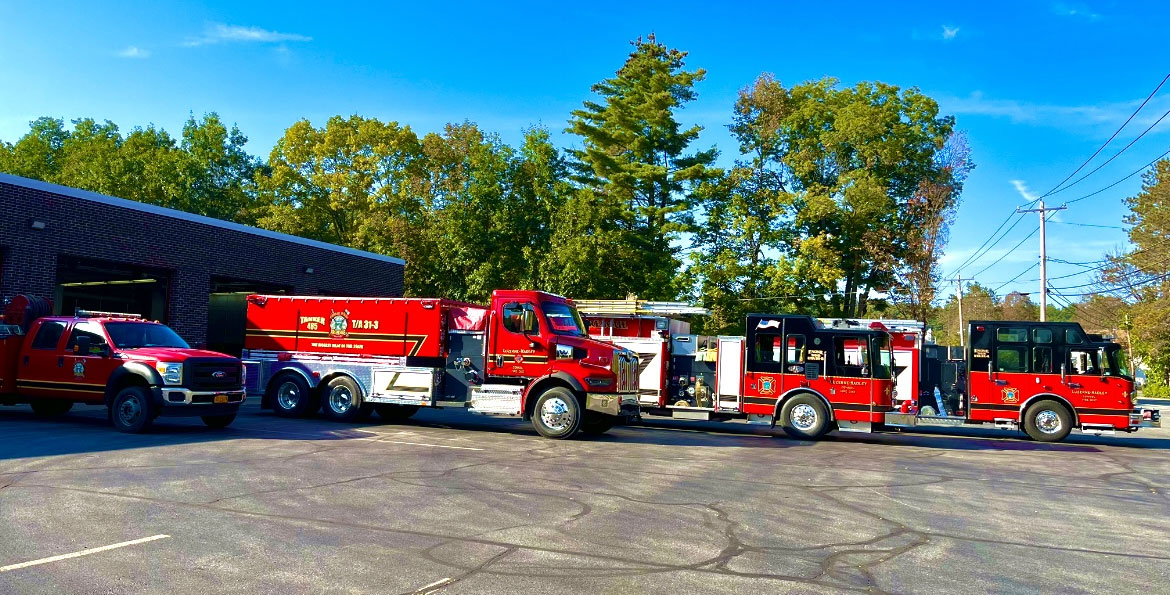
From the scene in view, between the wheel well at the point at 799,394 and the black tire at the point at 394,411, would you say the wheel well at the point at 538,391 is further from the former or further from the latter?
the wheel well at the point at 799,394

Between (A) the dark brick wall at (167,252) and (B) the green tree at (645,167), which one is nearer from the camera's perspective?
(A) the dark brick wall at (167,252)

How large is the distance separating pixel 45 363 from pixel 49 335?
555 mm

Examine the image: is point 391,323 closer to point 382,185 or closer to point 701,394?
point 701,394

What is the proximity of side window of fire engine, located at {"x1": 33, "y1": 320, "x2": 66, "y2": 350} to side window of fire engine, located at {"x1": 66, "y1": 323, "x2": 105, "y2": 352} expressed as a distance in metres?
0.35

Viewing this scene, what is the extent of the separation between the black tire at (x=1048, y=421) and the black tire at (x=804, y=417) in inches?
187

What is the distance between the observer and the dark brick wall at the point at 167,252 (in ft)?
69.6

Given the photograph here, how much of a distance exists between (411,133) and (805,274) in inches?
975

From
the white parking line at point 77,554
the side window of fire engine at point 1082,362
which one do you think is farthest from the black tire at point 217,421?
the side window of fire engine at point 1082,362

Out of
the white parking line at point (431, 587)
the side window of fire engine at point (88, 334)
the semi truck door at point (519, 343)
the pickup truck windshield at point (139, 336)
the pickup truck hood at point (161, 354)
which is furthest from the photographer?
the semi truck door at point (519, 343)

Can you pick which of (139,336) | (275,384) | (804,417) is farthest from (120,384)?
(804,417)

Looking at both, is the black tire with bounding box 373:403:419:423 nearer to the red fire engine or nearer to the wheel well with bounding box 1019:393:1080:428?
the red fire engine

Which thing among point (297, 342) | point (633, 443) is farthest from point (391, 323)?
point (633, 443)

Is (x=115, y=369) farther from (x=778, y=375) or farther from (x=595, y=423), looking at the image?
(x=778, y=375)

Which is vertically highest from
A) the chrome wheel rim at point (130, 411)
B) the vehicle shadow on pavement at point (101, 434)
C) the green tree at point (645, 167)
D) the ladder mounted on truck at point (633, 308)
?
the green tree at point (645, 167)
